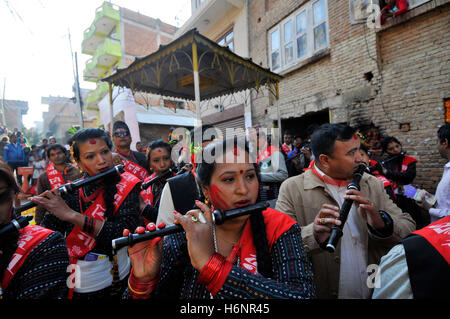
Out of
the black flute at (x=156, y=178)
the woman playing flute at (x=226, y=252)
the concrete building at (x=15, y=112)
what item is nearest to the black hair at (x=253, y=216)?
the woman playing flute at (x=226, y=252)

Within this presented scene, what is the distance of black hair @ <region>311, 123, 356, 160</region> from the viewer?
189 centimetres

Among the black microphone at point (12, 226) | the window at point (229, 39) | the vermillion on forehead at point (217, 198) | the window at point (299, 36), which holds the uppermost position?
the window at point (229, 39)

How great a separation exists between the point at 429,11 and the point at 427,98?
1847 mm

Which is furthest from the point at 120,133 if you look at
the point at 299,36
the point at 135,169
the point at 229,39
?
the point at 229,39

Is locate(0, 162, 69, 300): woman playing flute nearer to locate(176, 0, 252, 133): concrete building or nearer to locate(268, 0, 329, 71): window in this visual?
locate(268, 0, 329, 71): window

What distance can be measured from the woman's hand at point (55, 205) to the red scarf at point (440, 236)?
2.10m

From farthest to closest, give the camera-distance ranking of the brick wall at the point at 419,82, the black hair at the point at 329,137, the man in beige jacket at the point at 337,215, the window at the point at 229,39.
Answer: the window at the point at 229,39 < the brick wall at the point at 419,82 < the black hair at the point at 329,137 < the man in beige jacket at the point at 337,215

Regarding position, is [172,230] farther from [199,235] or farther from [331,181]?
[331,181]

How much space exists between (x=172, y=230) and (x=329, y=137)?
4.79ft

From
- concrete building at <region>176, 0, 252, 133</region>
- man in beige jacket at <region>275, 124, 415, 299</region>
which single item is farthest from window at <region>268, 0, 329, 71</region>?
man in beige jacket at <region>275, 124, 415, 299</region>

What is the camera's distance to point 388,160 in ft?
13.8

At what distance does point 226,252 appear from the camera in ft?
4.26

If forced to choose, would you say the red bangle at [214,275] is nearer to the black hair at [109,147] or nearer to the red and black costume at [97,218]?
the red and black costume at [97,218]

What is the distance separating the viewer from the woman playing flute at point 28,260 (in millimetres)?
1115
